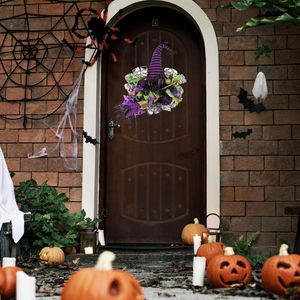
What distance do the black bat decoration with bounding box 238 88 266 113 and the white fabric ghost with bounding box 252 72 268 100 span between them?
0.18 metres

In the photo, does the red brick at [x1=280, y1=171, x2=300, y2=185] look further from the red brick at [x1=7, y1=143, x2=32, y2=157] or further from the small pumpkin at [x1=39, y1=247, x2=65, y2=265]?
the red brick at [x1=7, y1=143, x2=32, y2=157]

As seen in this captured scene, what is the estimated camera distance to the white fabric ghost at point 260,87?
5.27m

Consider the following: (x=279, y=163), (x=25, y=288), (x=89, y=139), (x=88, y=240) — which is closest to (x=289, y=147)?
(x=279, y=163)

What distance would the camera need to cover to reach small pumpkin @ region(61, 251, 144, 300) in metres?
2.24

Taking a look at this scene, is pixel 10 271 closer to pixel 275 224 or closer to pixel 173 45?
pixel 275 224

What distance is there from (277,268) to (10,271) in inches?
55.1

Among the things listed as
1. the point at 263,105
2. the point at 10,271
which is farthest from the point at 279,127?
the point at 10,271

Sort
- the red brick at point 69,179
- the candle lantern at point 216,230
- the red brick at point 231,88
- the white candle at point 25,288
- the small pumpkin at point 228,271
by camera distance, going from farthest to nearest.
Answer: the red brick at point 69,179, the red brick at point 231,88, the candle lantern at point 216,230, the small pumpkin at point 228,271, the white candle at point 25,288

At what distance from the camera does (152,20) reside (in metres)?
5.98

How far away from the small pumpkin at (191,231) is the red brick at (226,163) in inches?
22.9

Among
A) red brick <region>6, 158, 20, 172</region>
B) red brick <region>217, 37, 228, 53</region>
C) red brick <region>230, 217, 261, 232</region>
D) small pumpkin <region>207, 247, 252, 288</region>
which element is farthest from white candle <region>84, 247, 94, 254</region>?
red brick <region>217, 37, 228, 53</region>

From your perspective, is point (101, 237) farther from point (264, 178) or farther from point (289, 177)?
point (289, 177)

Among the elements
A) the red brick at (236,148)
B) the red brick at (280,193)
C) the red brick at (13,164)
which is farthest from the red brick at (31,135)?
the red brick at (280,193)

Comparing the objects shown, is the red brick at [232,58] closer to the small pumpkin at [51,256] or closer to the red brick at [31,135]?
the red brick at [31,135]
